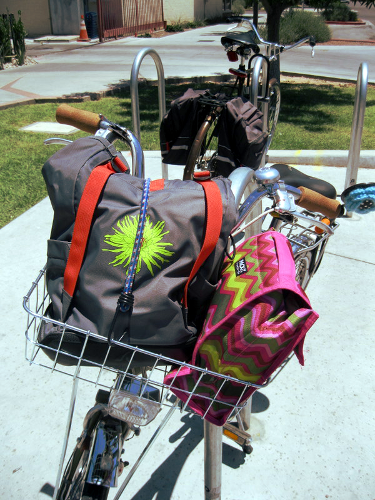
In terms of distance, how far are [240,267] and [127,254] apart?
0.93 ft

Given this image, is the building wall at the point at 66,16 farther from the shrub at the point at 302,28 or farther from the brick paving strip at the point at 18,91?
the brick paving strip at the point at 18,91

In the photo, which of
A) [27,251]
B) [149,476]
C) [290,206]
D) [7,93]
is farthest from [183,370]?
[7,93]

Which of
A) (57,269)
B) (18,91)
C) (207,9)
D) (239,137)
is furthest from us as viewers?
(207,9)

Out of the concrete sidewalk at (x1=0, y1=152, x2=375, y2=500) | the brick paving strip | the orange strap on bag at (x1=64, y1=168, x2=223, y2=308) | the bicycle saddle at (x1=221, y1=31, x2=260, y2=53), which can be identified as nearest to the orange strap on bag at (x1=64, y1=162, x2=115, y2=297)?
the orange strap on bag at (x1=64, y1=168, x2=223, y2=308)

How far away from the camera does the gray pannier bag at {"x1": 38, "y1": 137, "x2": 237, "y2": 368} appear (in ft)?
3.92

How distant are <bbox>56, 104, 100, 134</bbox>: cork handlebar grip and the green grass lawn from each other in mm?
2573

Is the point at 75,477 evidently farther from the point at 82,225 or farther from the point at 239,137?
the point at 239,137

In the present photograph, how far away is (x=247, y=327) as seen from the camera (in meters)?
1.16

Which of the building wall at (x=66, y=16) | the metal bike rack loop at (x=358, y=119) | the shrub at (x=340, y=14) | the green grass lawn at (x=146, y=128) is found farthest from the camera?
the shrub at (x=340, y=14)

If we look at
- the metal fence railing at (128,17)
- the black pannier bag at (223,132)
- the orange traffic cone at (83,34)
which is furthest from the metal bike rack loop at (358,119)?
the orange traffic cone at (83,34)

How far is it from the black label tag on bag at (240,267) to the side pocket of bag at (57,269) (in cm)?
43

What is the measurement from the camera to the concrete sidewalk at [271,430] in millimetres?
2098

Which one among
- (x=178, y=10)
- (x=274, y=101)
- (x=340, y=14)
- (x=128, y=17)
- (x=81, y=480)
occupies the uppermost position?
(x=178, y=10)

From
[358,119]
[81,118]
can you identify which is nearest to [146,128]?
[358,119]
